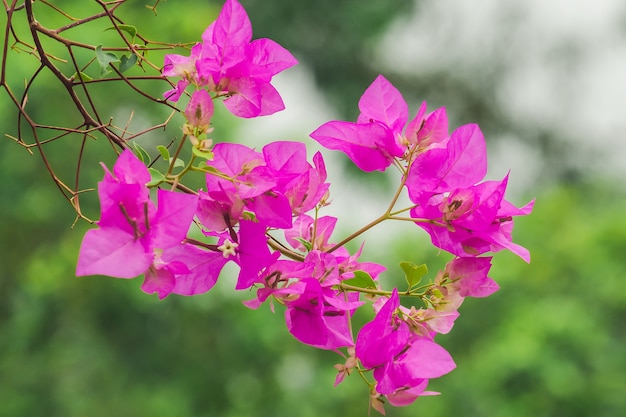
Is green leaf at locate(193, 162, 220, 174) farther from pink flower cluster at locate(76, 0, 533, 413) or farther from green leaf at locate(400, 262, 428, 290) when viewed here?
green leaf at locate(400, 262, 428, 290)

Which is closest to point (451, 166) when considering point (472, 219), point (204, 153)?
point (472, 219)

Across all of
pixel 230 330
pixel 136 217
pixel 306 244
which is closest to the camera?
pixel 136 217

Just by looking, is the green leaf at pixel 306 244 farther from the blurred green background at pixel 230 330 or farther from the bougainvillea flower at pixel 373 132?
the blurred green background at pixel 230 330

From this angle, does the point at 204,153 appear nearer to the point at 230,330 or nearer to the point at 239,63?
the point at 239,63

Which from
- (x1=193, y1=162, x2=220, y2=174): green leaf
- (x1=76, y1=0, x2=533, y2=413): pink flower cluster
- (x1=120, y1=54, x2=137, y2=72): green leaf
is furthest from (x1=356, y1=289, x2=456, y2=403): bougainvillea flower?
(x1=120, y1=54, x2=137, y2=72): green leaf

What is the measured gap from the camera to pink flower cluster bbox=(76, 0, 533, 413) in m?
0.46

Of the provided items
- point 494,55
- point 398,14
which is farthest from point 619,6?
point 398,14

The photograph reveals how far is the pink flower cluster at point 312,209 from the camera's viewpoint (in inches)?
18.0

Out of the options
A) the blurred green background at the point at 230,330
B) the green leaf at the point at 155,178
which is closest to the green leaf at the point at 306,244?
the green leaf at the point at 155,178

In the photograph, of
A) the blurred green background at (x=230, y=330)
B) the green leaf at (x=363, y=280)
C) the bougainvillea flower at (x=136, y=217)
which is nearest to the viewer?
the bougainvillea flower at (x=136, y=217)

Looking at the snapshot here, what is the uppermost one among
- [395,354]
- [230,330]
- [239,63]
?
[239,63]

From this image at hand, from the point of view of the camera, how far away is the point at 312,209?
1.68ft

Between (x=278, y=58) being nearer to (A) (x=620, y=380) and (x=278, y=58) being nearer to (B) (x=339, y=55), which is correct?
(A) (x=620, y=380)

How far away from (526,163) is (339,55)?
1.88m
